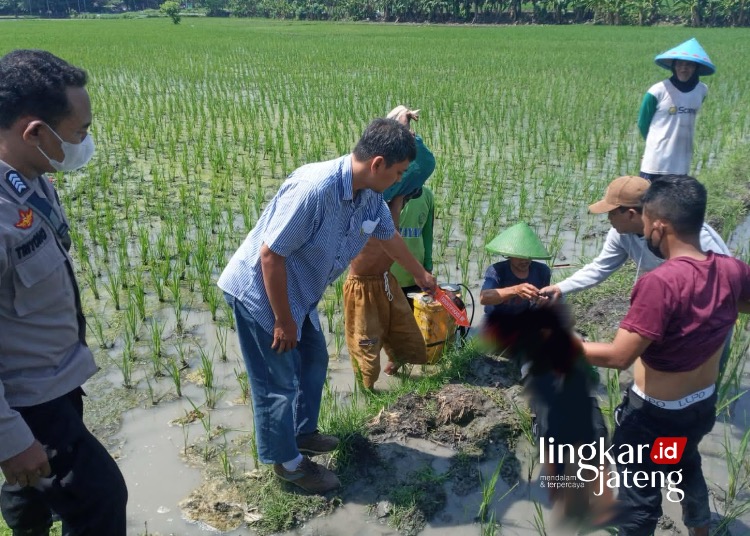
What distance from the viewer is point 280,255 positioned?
6.89 feet

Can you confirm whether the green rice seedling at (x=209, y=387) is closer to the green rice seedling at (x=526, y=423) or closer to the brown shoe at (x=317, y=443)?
the brown shoe at (x=317, y=443)

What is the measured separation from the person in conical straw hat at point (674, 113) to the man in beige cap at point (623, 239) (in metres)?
1.79

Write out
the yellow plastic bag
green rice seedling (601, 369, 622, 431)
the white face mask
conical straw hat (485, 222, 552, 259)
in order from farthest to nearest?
the yellow plastic bag, conical straw hat (485, 222, 552, 259), green rice seedling (601, 369, 622, 431), the white face mask

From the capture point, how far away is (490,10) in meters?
45.1

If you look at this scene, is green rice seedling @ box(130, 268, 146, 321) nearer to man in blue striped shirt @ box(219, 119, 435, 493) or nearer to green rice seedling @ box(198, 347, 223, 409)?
green rice seedling @ box(198, 347, 223, 409)

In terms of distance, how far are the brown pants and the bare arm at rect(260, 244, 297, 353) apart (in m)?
0.79

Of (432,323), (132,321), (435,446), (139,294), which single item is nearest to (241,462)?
(435,446)

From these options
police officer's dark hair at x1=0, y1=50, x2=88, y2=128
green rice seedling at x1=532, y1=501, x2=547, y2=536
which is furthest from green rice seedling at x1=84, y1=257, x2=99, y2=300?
green rice seedling at x1=532, y1=501, x2=547, y2=536

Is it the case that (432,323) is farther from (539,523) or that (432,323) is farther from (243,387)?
(539,523)

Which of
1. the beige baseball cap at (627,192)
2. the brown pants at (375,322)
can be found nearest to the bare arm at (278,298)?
the brown pants at (375,322)

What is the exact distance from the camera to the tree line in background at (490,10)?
36.8 meters

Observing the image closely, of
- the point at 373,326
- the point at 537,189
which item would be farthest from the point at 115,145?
the point at 373,326

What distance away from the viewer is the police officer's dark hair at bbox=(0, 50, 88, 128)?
156 centimetres

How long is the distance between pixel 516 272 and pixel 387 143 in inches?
47.2
